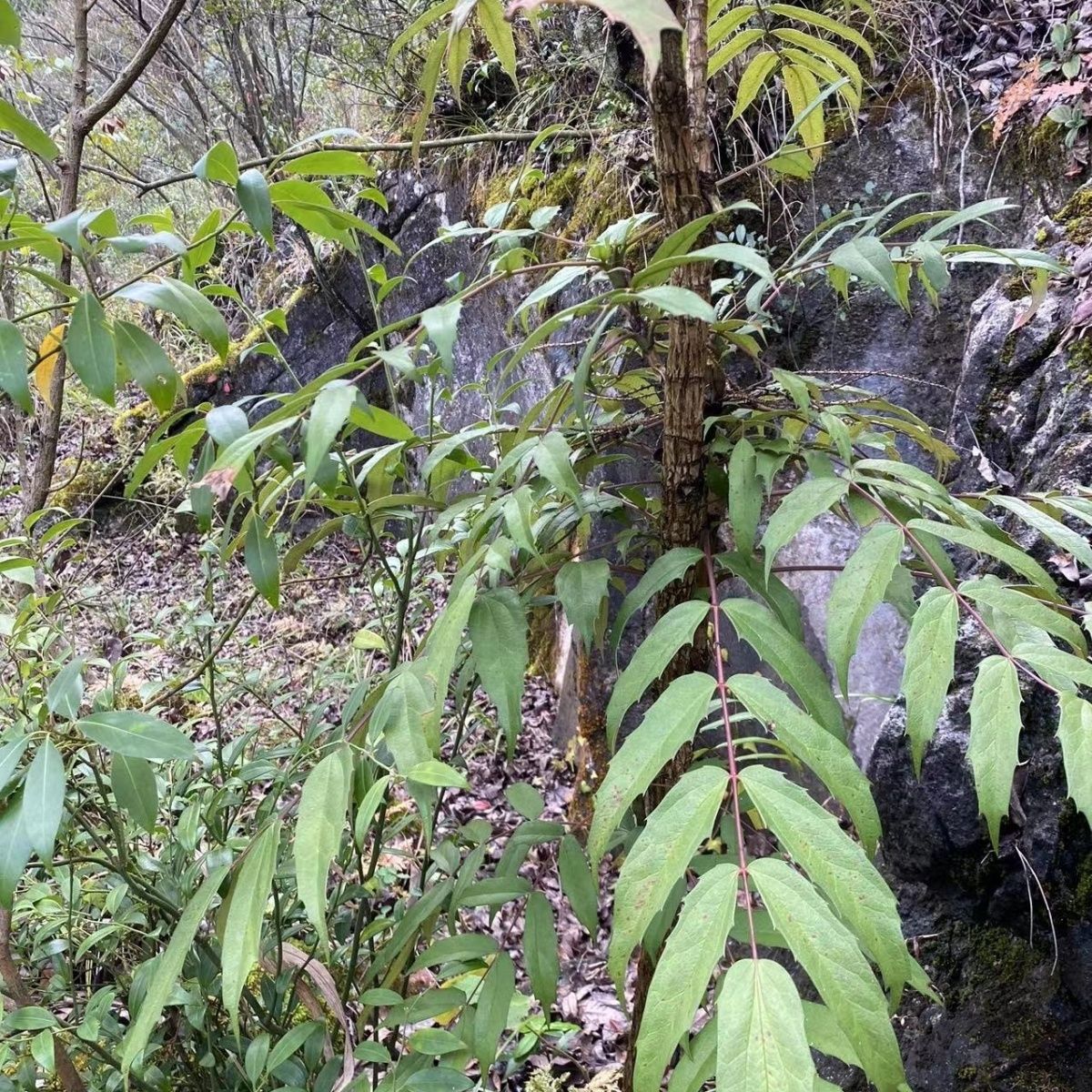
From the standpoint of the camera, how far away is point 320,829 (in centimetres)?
61

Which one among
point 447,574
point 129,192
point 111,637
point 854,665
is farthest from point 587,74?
point 129,192

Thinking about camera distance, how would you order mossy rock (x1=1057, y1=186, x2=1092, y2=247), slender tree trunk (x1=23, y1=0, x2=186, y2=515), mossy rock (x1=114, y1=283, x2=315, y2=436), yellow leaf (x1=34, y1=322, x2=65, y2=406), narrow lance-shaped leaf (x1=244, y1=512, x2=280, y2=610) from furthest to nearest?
mossy rock (x1=114, y1=283, x2=315, y2=436) < mossy rock (x1=1057, y1=186, x2=1092, y2=247) < slender tree trunk (x1=23, y1=0, x2=186, y2=515) < yellow leaf (x1=34, y1=322, x2=65, y2=406) < narrow lance-shaped leaf (x1=244, y1=512, x2=280, y2=610)

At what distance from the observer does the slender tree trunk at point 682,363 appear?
2.24 ft

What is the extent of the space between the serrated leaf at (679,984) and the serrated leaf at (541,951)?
44 cm

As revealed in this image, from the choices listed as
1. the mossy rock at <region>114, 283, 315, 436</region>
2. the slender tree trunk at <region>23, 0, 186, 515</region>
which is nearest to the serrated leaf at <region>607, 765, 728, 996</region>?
the slender tree trunk at <region>23, 0, 186, 515</region>

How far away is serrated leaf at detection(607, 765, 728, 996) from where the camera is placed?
1.58 feet

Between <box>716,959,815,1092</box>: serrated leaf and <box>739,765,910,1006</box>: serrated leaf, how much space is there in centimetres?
6

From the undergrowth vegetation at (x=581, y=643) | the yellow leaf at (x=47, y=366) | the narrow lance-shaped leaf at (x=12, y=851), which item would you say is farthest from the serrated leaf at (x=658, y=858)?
the yellow leaf at (x=47, y=366)

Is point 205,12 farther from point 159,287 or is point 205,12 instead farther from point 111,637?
point 159,287

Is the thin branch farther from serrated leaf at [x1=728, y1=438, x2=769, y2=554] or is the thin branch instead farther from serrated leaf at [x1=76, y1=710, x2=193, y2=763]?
serrated leaf at [x1=728, y1=438, x2=769, y2=554]

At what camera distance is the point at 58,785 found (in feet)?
2.23

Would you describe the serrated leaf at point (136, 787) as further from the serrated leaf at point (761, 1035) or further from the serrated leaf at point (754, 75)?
the serrated leaf at point (754, 75)

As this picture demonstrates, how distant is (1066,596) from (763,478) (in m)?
1.06

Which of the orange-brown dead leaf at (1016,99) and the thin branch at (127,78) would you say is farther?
the orange-brown dead leaf at (1016,99)
